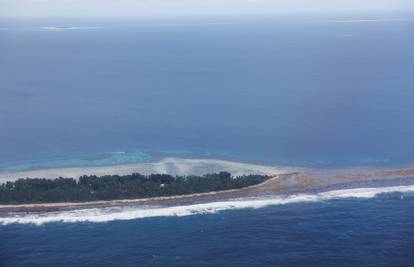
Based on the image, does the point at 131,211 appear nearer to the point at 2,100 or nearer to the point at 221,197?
the point at 221,197

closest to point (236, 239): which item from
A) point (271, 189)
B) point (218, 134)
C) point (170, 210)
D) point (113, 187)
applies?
point (170, 210)

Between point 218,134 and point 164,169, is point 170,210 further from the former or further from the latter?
point 218,134

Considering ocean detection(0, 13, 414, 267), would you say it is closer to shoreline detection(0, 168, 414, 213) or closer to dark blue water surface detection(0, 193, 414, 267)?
dark blue water surface detection(0, 193, 414, 267)

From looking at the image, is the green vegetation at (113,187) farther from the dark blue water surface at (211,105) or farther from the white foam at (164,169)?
the dark blue water surface at (211,105)

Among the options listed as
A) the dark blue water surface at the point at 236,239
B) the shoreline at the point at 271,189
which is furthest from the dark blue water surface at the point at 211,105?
the dark blue water surface at the point at 236,239

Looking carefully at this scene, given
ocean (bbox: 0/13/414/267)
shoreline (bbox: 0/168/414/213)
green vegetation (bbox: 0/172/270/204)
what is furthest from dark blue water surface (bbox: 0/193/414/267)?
green vegetation (bbox: 0/172/270/204)

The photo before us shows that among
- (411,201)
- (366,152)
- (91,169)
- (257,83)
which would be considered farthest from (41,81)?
(411,201)

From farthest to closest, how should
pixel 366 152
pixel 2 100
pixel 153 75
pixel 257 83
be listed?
1. pixel 153 75
2. pixel 257 83
3. pixel 2 100
4. pixel 366 152
